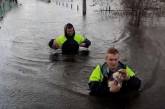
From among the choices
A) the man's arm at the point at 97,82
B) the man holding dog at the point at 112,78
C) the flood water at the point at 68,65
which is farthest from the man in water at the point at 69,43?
the man's arm at the point at 97,82

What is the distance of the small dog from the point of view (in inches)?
310

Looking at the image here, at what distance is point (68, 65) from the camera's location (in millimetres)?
11391

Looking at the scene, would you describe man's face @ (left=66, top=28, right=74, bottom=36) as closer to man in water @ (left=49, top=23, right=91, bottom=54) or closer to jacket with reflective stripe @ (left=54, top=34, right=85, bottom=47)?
man in water @ (left=49, top=23, right=91, bottom=54)

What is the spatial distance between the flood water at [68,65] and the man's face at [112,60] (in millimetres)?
875

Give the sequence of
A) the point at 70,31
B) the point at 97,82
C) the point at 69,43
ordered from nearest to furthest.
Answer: the point at 97,82
the point at 70,31
the point at 69,43

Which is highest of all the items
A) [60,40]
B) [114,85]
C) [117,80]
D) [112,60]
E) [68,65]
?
[112,60]

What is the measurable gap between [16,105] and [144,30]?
1035 centimetres

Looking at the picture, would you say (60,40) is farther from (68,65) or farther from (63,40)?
(68,65)

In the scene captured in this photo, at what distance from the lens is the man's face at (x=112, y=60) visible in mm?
7758

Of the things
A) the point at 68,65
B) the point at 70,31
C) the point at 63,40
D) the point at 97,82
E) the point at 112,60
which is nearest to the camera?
the point at 112,60

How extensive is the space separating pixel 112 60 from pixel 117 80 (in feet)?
1.41

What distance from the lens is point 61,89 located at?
30.6 feet

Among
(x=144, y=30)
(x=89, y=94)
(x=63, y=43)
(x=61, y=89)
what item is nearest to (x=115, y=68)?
(x=89, y=94)

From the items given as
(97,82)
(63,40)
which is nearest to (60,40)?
(63,40)
